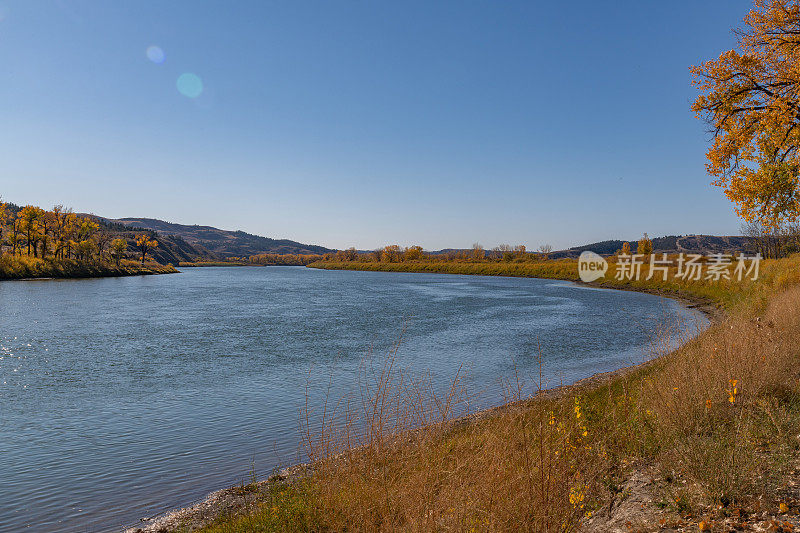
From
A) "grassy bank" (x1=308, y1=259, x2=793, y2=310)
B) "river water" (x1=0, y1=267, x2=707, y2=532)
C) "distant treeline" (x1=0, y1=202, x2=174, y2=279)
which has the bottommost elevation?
"river water" (x1=0, y1=267, x2=707, y2=532)

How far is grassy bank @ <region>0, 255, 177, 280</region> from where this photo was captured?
2982 inches

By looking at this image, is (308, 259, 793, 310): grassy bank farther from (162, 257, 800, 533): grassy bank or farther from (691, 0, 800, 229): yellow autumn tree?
(162, 257, 800, 533): grassy bank

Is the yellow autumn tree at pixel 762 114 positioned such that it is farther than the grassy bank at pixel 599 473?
Yes

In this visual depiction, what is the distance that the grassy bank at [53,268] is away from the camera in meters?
75.8

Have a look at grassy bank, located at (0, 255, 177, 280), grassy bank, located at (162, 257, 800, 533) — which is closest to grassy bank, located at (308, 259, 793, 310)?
grassy bank, located at (162, 257, 800, 533)

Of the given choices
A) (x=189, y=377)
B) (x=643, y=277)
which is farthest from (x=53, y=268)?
(x=643, y=277)

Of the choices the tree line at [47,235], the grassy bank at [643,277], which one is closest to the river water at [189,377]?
the grassy bank at [643,277]

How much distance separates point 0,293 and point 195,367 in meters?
48.6

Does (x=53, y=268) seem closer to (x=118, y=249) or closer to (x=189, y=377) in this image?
(x=118, y=249)

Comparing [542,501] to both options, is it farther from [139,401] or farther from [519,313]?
[519,313]

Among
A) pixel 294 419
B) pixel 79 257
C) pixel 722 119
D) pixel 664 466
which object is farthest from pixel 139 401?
pixel 79 257

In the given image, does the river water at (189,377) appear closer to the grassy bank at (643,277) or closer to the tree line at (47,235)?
the grassy bank at (643,277)

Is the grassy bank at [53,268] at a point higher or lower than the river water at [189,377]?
higher

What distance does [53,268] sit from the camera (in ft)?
276
